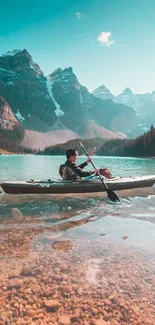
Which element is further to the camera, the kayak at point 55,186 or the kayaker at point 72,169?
the kayak at point 55,186

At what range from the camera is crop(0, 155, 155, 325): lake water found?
3.81m

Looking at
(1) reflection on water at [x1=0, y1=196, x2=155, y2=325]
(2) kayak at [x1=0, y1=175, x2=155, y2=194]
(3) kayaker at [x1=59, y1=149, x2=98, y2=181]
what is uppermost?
(3) kayaker at [x1=59, y1=149, x2=98, y2=181]

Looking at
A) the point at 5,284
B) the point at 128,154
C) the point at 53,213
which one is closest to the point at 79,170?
the point at 53,213

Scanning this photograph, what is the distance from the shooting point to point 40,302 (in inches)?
158

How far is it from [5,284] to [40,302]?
89 centimetres

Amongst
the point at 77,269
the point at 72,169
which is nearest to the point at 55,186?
the point at 72,169

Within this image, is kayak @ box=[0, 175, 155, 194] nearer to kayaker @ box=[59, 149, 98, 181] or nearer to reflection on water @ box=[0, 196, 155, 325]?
kayaker @ box=[59, 149, 98, 181]

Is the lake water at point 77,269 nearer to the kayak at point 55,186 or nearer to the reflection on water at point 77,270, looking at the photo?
the reflection on water at point 77,270

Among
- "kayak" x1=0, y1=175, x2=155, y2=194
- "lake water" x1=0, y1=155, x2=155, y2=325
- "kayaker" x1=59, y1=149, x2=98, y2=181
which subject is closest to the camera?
"lake water" x1=0, y1=155, x2=155, y2=325

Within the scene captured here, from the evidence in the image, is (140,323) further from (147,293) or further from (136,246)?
(136,246)

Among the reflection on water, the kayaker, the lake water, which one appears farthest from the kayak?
the reflection on water

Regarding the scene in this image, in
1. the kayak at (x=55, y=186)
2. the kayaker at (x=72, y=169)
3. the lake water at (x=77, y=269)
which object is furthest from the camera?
the kayak at (x=55, y=186)

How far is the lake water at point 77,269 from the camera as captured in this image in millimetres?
3807

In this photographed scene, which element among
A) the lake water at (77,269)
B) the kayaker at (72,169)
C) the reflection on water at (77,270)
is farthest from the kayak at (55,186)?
the reflection on water at (77,270)
